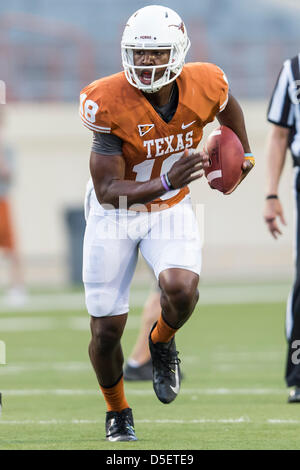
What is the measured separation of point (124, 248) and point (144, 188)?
0.42 metres

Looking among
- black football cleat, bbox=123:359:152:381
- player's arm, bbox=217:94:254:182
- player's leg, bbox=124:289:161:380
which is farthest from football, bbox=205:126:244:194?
black football cleat, bbox=123:359:152:381

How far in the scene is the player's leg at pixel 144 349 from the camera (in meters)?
5.38

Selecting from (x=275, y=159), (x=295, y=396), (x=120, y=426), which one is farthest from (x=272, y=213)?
(x=120, y=426)

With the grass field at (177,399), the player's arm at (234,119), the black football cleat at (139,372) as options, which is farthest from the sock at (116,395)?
the black football cleat at (139,372)

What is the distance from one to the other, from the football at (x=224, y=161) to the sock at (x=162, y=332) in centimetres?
57

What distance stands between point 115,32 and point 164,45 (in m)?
15.3

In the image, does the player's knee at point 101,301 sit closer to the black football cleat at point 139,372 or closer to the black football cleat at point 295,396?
the black football cleat at point 295,396

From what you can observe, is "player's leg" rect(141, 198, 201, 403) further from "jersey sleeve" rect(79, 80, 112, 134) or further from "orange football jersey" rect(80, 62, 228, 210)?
"jersey sleeve" rect(79, 80, 112, 134)

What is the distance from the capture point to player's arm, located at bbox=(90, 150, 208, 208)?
330 centimetres

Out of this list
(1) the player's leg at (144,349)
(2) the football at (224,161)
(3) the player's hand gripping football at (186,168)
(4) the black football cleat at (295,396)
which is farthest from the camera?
(1) the player's leg at (144,349)

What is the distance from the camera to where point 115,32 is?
18547mm

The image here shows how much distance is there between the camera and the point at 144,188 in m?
3.43

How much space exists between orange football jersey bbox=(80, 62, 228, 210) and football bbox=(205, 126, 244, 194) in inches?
5.4

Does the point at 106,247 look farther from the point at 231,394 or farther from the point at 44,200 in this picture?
the point at 44,200
